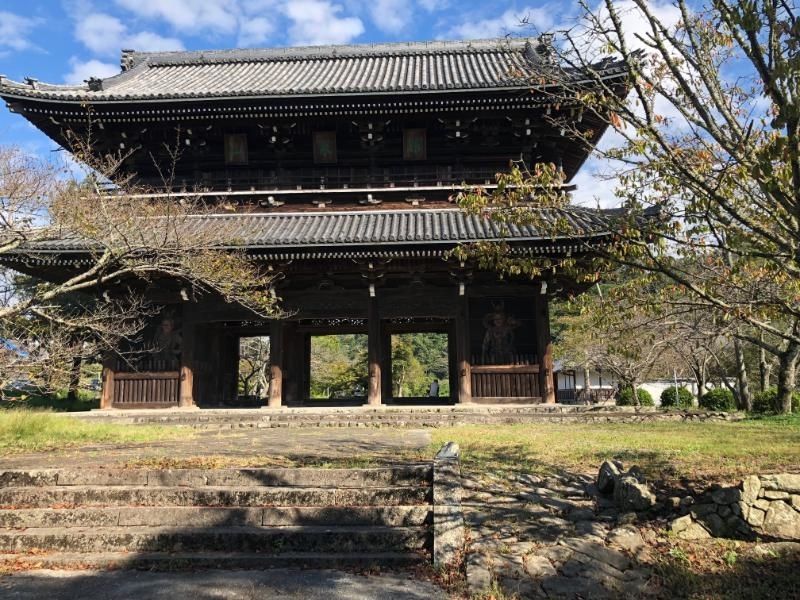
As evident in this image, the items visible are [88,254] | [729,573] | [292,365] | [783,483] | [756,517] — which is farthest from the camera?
[292,365]

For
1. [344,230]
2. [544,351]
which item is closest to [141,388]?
[344,230]

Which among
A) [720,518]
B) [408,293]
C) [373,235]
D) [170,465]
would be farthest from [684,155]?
[408,293]

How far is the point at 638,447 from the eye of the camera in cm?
847

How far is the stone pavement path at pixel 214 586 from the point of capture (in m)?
4.07

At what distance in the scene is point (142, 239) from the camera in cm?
875

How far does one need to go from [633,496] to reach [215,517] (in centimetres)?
424

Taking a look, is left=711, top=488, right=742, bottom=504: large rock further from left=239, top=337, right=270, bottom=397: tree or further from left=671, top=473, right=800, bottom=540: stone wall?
left=239, top=337, right=270, bottom=397: tree

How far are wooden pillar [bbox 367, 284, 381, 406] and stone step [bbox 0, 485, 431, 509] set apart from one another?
8.18 m

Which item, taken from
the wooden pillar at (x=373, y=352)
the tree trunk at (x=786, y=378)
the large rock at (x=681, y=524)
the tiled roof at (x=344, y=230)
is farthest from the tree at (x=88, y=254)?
the tree trunk at (x=786, y=378)

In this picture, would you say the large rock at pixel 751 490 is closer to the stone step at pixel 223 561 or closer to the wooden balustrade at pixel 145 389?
the stone step at pixel 223 561

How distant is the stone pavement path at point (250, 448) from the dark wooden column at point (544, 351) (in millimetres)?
4221

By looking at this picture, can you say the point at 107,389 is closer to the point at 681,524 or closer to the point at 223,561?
the point at 223,561

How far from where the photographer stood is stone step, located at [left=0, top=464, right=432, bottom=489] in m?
5.99

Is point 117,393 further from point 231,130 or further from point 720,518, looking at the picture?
Answer: point 720,518
